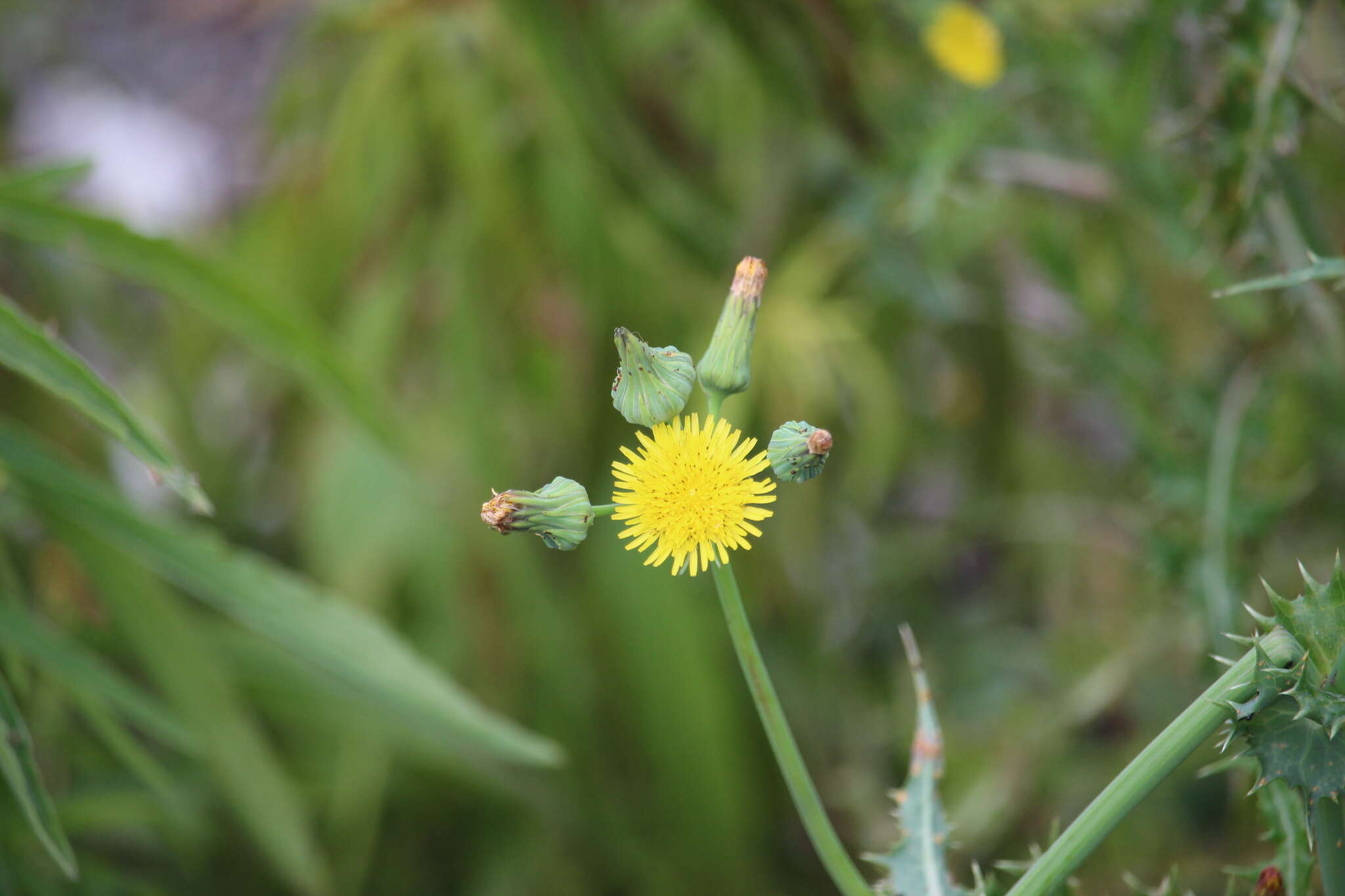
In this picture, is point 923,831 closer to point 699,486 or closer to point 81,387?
point 699,486

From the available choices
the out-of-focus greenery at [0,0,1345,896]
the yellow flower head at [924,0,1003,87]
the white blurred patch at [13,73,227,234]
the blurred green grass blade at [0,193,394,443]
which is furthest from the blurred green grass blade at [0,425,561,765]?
the white blurred patch at [13,73,227,234]

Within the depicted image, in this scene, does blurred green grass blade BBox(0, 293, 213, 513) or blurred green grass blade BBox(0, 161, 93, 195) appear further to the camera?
blurred green grass blade BBox(0, 161, 93, 195)

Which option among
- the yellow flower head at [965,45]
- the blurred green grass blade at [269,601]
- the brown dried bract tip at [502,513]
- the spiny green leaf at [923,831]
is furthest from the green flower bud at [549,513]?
the yellow flower head at [965,45]

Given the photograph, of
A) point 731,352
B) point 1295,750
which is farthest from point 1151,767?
point 731,352

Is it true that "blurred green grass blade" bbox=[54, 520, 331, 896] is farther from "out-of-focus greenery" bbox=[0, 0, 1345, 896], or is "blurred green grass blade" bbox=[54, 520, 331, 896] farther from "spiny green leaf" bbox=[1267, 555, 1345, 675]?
"spiny green leaf" bbox=[1267, 555, 1345, 675]

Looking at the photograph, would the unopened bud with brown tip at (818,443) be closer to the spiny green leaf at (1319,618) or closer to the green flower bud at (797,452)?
the green flower bud at (797,452)

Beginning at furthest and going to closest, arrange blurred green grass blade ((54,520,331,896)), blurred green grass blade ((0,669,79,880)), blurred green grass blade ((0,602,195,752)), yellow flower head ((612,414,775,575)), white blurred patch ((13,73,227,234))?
white blurred patch ((13,73,227,234)), blurred green grass blade ((54,520,331,896)), blurred green grass blade ((0,602,195,752)), blurred green grass blade ((0,669,79,880)), yellow flower head ((612,414,775,575))
